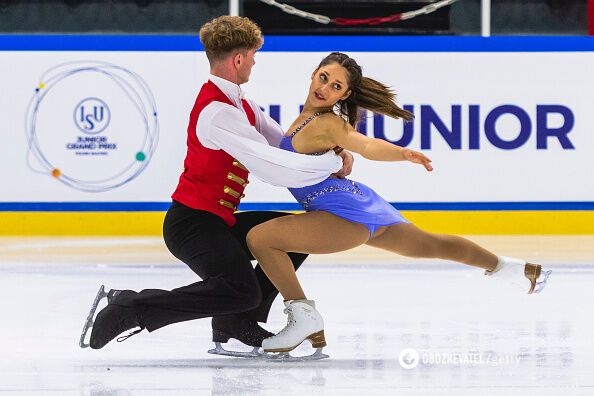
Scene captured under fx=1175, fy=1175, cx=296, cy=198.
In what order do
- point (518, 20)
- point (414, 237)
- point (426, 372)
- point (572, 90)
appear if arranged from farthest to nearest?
point (518, 20) → point (572, 90) → point (414, 237) → point (426, 372)

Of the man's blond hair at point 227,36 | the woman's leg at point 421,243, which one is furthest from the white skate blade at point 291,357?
the man's blond hair at point 227,36

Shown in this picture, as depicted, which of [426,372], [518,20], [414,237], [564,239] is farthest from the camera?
[518,20]

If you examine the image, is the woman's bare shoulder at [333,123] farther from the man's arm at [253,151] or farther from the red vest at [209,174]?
the red vest at [209,174]

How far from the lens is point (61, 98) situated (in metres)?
6.95

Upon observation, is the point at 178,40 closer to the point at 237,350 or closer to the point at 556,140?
the point at 556,140

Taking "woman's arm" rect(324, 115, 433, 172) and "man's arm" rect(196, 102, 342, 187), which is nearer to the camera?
"woman's arm" rect(324, 115, 433, 172)

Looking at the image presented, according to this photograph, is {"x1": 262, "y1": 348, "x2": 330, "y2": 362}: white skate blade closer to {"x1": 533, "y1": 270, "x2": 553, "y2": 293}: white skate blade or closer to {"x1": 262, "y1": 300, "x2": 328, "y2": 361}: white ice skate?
{"x1": 262, "y1": 300, "x2": 328, "y2": 361}: white ice skate

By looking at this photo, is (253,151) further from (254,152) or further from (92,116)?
(92,116)

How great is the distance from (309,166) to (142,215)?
3998mm

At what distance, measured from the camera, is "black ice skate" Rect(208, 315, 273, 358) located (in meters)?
3.22

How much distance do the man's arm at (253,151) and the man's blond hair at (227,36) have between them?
0.17m

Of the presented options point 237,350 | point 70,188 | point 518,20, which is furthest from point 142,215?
point 237,350

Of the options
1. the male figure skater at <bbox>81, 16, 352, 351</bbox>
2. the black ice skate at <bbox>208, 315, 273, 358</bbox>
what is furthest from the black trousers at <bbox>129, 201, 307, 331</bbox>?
the black ice skate at <bbox>208, 315, 273, 358</bbox>

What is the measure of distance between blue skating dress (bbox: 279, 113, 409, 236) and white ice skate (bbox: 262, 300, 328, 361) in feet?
0.84
